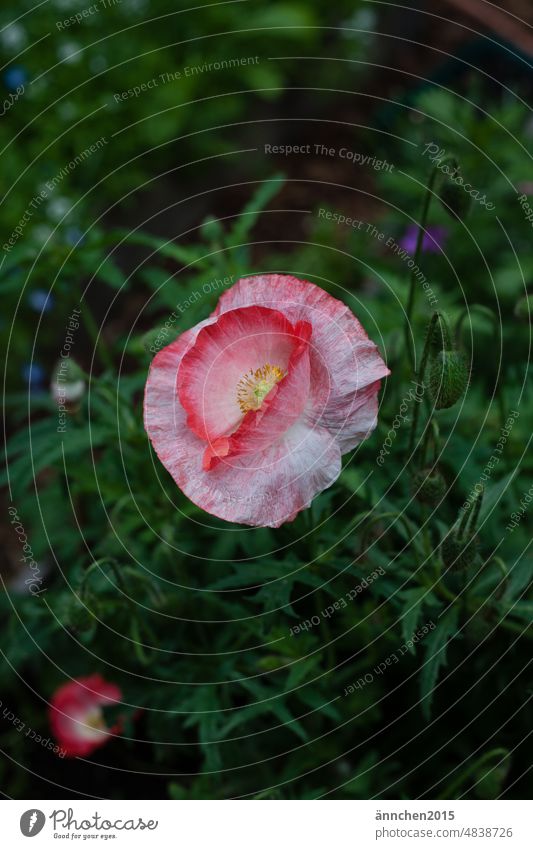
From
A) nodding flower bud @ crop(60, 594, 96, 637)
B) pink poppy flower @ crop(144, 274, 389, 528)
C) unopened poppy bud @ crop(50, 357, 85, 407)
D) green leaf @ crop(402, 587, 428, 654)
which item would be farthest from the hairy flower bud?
nodding flower bud @ crop(60, 594, 96, 637)

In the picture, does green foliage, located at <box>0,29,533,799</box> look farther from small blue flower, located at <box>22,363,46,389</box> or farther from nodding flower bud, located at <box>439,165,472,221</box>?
small blue flower, located at <box>22,363,46,389</box>

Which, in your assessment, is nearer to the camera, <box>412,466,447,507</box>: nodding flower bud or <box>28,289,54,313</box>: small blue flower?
<box>412,466,447,507</box>: nodding flower bud

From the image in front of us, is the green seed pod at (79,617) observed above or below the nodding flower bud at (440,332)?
below

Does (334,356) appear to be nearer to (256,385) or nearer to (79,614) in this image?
(256,385)

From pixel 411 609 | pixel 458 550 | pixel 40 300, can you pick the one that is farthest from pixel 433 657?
pixel 40 300
